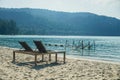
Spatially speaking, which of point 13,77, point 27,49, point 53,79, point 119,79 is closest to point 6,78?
point 13,77

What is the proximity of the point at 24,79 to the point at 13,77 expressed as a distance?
662 mm

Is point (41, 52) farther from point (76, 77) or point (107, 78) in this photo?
point (107, 78)

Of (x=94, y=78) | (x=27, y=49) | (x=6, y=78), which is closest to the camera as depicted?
(x=6, y=78)

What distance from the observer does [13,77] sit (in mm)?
10906

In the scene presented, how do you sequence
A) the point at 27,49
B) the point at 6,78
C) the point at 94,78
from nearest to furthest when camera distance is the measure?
the point at 6,78, the point at 94,78, the point at 27,49

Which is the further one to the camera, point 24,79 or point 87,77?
point 87,77

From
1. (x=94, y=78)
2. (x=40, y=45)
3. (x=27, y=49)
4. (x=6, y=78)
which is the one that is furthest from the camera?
(x=27, y=49)

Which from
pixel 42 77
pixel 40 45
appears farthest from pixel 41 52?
pixel 42 77

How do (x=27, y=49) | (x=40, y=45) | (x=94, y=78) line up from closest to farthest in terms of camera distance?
(x=94, y=78)
(x=40, y=45)
(x=27, y=49)

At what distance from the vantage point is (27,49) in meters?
17.7

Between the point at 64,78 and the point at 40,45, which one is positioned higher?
the point at 40,45

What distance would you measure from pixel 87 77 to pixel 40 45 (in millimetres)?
5242

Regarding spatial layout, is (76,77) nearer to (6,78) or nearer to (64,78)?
(64,78)

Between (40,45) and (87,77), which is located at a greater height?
(40,45)
